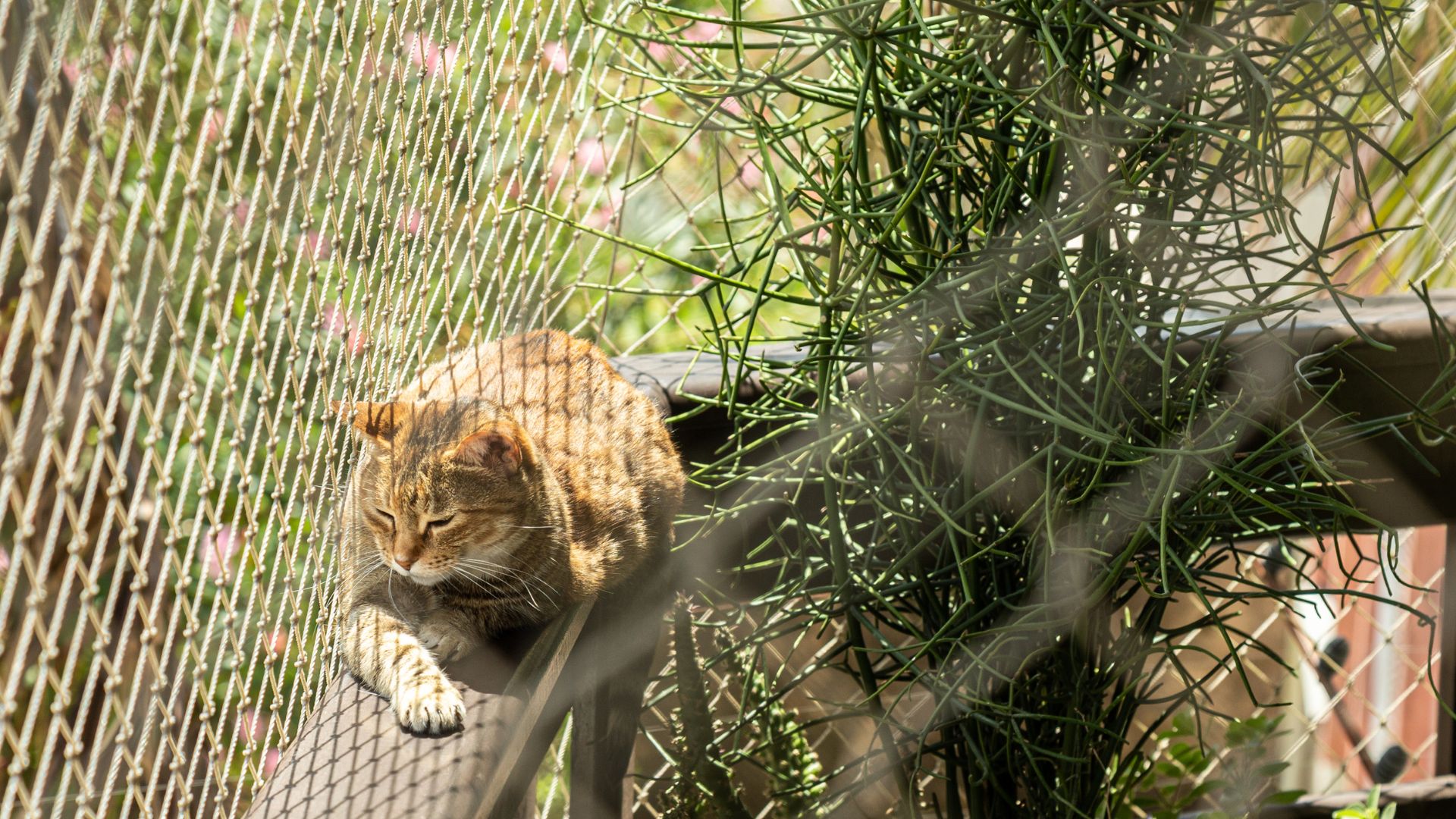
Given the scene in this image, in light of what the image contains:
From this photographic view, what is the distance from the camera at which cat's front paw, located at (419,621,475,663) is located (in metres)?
Answer: 1.05

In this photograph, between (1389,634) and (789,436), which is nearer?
(789,436)

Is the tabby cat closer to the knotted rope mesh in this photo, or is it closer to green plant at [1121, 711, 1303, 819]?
the knotted rope mesh

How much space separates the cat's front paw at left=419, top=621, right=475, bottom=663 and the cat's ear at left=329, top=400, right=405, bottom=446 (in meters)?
0.19

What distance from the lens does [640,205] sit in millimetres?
2246

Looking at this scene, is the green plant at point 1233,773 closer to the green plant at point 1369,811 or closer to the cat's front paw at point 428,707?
the green plant at point 1369,811

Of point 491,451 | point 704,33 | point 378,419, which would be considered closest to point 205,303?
point 378,419

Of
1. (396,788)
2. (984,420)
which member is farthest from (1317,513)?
(396,788)

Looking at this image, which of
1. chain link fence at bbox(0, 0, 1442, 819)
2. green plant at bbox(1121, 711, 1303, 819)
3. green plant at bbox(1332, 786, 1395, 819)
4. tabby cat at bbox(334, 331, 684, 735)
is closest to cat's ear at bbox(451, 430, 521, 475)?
tabby cat at bbox(334, 331, 684, 735)

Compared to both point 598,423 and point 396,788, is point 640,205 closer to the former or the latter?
point 598,423

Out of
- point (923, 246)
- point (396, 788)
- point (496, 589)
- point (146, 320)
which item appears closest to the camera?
point (396, 788)

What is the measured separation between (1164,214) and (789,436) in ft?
1.94

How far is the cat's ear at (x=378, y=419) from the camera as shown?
3.56 feet

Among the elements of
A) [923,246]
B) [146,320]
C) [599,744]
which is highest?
[923,246]

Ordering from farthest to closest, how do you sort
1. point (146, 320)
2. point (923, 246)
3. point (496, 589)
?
point (146, 320), point (496, 589), point (923, 246)
